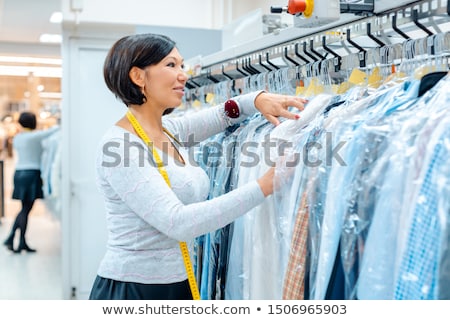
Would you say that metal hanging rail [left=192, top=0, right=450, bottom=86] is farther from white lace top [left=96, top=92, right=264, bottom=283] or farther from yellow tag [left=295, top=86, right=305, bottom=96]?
white lace top [left=96, top=92, right=264, bottom=283]

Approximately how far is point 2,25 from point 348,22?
3158 millimetres

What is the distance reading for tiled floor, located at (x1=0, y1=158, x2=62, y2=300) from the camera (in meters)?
4.15

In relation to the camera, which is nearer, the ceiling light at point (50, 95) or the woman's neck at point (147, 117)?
the woman's neck at point (147, 117)

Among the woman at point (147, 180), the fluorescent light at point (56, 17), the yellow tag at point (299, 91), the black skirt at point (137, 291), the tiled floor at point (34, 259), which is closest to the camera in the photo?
the woman at point (147, 180)

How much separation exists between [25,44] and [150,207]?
119 inches

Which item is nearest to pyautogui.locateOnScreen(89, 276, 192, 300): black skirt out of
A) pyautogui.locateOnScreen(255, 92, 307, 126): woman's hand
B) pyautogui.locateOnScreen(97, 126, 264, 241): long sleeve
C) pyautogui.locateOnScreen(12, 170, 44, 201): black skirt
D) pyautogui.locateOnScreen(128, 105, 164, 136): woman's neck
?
pyautogui.locateOnScreen(97, 126, 264, 241): long sleeve

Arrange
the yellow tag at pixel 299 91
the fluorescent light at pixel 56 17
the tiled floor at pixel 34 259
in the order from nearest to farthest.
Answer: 1. the yellow tag at pixel 299 91
2. the fluorescent light at pixel 56 17
3. the tiled floor at pixel 34 259

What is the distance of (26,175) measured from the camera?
434cm

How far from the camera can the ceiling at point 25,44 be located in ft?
12.9

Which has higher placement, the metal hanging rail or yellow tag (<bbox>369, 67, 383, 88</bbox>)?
the metal hanging rail

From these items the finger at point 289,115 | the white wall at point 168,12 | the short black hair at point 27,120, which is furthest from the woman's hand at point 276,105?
the short black hair at point 27,120

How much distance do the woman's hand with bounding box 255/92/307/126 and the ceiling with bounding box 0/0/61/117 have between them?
8.71 ft

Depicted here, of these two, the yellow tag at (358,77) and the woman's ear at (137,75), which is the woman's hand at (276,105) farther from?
the woman's ear at (137,75)

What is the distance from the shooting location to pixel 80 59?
161 inches
